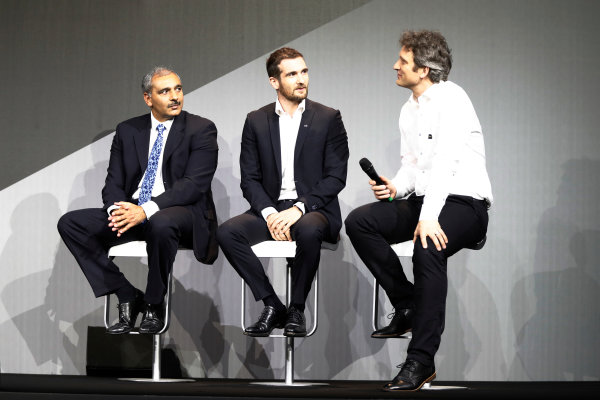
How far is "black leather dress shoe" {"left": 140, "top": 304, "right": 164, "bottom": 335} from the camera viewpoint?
3546mm

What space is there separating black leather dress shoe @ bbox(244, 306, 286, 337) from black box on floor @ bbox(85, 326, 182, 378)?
Answer: 1.21 meters

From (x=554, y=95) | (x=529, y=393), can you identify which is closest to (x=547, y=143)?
(x=554, y=95)

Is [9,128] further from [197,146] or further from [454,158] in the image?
[454,158]

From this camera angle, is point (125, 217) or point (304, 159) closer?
point (125, 217)

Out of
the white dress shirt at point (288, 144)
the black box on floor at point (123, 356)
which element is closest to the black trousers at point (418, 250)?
the white dress shirt at point (288, 144)

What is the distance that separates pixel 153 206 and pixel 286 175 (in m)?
0.67

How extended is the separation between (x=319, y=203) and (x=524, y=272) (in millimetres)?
1472

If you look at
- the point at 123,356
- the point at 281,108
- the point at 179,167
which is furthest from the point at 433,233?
the point at 123,356

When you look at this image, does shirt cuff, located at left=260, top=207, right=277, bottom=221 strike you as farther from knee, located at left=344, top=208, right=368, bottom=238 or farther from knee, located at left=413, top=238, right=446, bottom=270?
knee, located at left=413, top=238, right=446, bottom=270

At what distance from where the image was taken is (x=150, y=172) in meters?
4.01

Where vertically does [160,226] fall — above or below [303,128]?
below

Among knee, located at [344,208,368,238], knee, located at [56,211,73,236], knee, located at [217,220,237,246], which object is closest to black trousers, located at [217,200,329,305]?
knee, located at [217,220,237,246]

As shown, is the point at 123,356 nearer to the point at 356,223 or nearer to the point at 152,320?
the point at 152,320

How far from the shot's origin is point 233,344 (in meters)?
4.55
